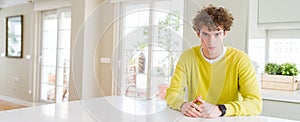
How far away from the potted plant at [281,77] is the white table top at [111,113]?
4.22ft

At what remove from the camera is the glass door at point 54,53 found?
429 cm

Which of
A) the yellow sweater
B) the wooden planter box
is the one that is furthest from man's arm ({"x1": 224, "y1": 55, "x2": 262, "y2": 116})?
the wooden planter box

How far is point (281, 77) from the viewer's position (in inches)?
85.9

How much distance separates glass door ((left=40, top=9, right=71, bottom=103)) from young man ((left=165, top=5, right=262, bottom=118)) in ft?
11.2

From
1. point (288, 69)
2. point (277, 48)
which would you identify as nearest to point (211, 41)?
point (288, 69)

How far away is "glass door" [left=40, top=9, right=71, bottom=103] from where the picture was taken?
14.1 feet

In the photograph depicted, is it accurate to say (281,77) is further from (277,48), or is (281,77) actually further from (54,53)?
(54,53)

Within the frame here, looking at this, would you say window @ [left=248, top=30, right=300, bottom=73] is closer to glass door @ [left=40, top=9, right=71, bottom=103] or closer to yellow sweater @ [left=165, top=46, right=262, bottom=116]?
yellow sweater @ [left=165, top=46, right=262, bottom=116]

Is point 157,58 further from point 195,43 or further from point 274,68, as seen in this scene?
point 274,68

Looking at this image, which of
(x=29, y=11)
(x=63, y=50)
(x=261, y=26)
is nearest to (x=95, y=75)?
(x=261, y=26)

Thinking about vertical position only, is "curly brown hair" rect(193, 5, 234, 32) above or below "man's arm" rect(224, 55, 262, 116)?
above

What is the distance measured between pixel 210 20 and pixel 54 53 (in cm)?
414

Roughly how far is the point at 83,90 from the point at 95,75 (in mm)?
61

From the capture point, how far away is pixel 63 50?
4258mm
